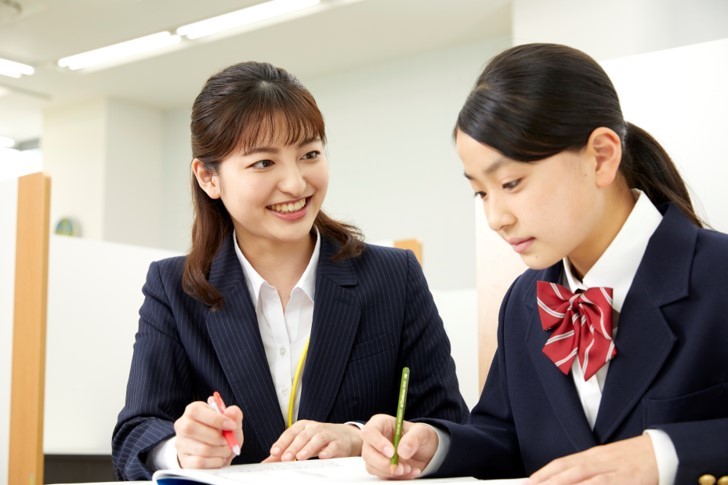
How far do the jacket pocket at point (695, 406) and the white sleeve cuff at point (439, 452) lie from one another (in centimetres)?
27

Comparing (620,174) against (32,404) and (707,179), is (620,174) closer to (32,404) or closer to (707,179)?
(707,179)

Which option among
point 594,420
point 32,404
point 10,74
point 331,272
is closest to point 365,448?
point 594,420

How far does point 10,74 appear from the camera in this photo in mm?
7125

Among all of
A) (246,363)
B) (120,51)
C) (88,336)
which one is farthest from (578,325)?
(120,51)

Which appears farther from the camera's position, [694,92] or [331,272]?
[331,272]

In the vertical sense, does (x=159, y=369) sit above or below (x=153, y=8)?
below

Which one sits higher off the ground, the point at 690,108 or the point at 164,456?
the point at 690,108

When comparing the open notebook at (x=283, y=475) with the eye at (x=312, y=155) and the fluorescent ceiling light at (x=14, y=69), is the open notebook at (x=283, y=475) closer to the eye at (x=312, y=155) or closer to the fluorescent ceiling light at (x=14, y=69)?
the eye at (x=312, y=155)

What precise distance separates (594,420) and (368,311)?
58 centimetres

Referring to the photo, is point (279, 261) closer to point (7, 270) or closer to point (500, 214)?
point (500, 214)

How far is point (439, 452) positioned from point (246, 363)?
48cm

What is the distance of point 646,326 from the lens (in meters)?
1.08

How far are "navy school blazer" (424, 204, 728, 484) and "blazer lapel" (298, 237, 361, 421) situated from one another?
15.4 inches

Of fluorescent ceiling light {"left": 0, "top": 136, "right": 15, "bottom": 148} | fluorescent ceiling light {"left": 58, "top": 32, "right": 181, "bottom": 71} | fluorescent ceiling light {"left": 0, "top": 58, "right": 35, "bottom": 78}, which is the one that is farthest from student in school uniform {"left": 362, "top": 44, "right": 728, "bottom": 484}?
fluorescent ceiling light {"left": 0, "top": 136, "right": 15, "bottom": 148}
